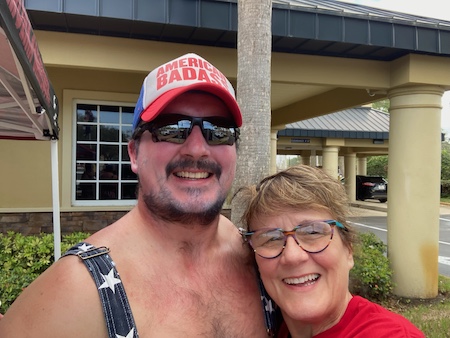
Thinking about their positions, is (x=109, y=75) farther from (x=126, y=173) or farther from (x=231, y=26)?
(x=231, y=26)

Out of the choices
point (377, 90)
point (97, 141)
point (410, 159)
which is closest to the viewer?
point (410, 159)

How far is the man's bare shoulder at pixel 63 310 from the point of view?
1.16 metres

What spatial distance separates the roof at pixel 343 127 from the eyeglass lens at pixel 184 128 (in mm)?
14341

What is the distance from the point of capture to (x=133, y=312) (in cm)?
129

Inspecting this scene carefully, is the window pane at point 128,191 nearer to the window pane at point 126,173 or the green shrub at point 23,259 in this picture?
the window pane at point 126,173

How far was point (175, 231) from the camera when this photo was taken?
1515 mm

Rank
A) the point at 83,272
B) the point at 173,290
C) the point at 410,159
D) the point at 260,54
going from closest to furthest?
1. the point at 83,272
2. the point at 173,290
3. the point at 260,54
4. the point at 410,159

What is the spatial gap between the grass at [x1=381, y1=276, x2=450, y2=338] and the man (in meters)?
4.02

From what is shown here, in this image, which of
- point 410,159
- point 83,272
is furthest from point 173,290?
point 410,159

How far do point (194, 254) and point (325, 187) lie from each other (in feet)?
1.89

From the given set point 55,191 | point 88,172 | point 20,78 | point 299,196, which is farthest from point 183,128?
point 88,172

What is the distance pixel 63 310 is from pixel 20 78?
1.48m

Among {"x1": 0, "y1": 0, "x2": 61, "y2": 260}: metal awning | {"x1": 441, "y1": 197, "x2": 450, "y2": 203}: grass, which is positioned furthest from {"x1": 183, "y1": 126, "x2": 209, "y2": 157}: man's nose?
{"x1": 441, "y1": 197, "x2": 450, "y2": 203}: grass

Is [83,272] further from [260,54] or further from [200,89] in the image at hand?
[260,54]
